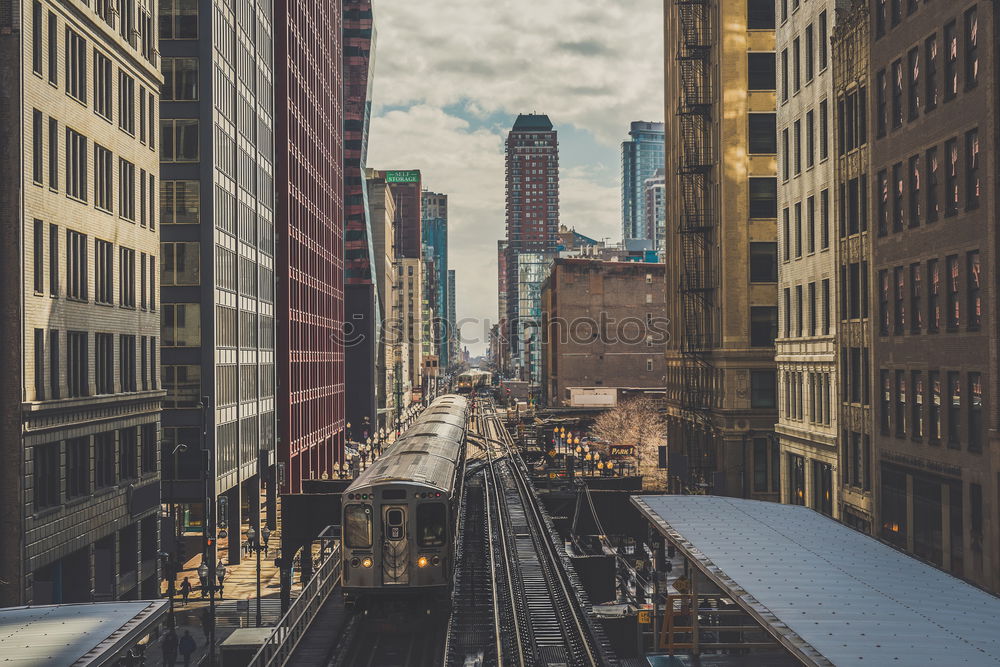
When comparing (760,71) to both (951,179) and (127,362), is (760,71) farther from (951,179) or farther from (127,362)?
(127,362)

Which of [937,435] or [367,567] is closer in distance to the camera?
[367,567]

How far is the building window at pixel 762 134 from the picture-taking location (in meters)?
66.6

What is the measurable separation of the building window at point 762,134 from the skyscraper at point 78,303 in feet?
126

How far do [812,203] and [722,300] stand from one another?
17106 millimetres

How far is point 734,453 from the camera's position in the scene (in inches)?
2525

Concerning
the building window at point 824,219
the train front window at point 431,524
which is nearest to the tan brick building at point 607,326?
the building window at point 824,219

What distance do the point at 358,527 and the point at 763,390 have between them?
41.6 m

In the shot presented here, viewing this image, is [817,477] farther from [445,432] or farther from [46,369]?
[46,369]

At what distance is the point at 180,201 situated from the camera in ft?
192

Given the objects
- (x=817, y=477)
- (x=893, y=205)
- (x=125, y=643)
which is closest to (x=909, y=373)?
(x=893, y=205)

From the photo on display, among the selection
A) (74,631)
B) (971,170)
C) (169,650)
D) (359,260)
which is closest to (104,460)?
(169,650)

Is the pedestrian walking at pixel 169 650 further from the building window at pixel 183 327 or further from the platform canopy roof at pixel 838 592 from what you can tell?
the building window at pixel 183 327

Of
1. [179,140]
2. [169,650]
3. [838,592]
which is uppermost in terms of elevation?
[179,140]

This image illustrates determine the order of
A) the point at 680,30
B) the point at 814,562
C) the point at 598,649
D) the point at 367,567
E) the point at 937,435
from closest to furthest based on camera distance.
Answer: the point at 814,562, the point at 598,649, the point at 367,567, the point at 937,435, the point at 680,30
